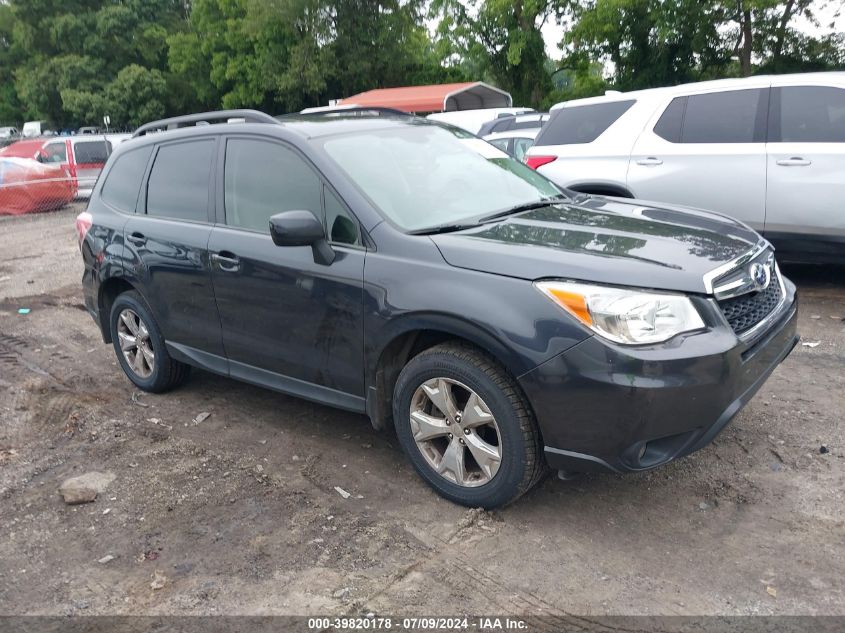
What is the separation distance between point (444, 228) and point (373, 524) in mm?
1416

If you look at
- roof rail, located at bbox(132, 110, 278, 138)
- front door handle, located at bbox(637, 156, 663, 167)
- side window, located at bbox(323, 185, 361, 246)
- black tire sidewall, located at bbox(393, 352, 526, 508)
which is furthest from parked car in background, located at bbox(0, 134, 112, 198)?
black tire sidewall, located at bbox(393, 352, 526, 508)

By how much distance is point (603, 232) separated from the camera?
368cm

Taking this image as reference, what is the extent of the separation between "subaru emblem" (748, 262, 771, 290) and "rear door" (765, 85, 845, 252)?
2939 millimetres

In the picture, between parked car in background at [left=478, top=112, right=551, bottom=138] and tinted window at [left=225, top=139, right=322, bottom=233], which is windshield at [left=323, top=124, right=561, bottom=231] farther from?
parked car in background at [left=478, top=112, right=551, bottom=138]

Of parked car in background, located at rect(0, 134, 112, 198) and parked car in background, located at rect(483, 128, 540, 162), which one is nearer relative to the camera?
parked car in background, located at rect(483, 128, 540, 162)

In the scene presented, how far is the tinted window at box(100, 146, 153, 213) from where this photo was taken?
5230 millimetres

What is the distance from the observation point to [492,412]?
3363mm

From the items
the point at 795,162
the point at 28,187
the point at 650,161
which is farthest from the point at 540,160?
the point at 28,187

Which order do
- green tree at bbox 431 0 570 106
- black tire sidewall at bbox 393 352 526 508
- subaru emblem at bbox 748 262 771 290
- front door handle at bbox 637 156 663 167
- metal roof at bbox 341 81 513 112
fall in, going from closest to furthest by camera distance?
black tire sidewall at bbox 393 352 526 508, subaru emblem at bbox 748 262 771 290, front door handle at bbox 637 156 663 167, metal roof at bbox 341 81 513 112, green tree at bbox 431 0 570 106

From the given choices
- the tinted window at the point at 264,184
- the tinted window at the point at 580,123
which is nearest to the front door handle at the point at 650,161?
the tinted window at the point at 580,123

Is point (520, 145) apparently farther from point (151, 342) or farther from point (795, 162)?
point (151, 342)

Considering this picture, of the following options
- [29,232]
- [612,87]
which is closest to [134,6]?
[612,87]

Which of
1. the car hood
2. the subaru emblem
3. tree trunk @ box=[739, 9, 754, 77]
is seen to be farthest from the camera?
tree trunk @ box=[739, 9, 754, 77]

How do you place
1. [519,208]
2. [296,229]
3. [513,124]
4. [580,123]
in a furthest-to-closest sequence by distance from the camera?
[513,124] < [580,123] < [519,208] < [296,229]
